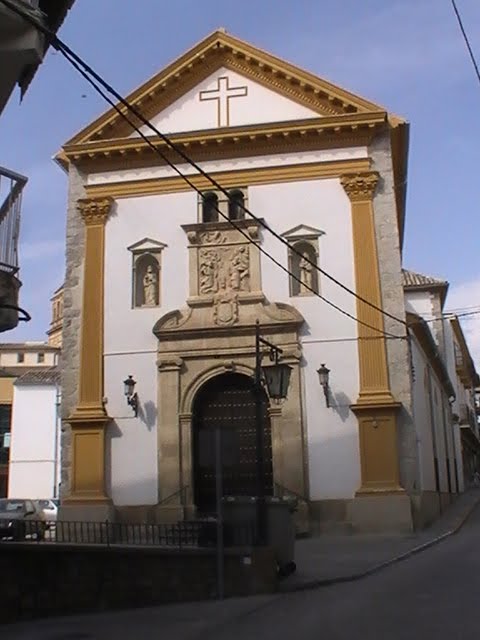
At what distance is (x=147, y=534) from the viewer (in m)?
16.9

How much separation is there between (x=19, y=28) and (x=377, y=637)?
698 cm

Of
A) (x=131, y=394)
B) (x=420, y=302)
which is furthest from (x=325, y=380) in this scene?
(x=420, y=302)

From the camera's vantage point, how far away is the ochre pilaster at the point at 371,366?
2161 centimetres

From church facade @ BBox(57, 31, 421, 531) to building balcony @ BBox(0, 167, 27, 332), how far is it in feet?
40.2

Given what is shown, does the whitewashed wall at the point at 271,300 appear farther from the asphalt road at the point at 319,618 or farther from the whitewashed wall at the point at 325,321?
the asphalt road at the point at 319,618

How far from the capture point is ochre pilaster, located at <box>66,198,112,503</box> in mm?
23047

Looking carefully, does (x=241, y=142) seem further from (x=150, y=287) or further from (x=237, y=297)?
(x=150, y=287)

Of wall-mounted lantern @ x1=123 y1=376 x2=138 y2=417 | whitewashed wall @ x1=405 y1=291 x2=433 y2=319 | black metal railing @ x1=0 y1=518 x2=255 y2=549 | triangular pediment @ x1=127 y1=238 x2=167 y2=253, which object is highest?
whitewashed wall @ x1=405 y1=291 x2=433 y2=319

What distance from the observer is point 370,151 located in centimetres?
2395

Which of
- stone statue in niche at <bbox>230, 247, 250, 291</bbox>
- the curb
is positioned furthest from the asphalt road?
stone statue in niche at <bbox>230, 247, 250, 291</bbox>

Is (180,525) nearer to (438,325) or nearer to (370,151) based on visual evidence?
(370,151)

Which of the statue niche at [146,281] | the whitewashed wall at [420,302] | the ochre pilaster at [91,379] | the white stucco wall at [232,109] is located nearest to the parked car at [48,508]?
the ochre pilaster at [91,379]

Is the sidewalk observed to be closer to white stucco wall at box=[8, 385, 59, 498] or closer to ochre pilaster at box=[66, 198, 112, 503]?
ochre pilaster at box=[66, 198, 112, 503]

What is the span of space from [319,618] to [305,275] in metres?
14.1
